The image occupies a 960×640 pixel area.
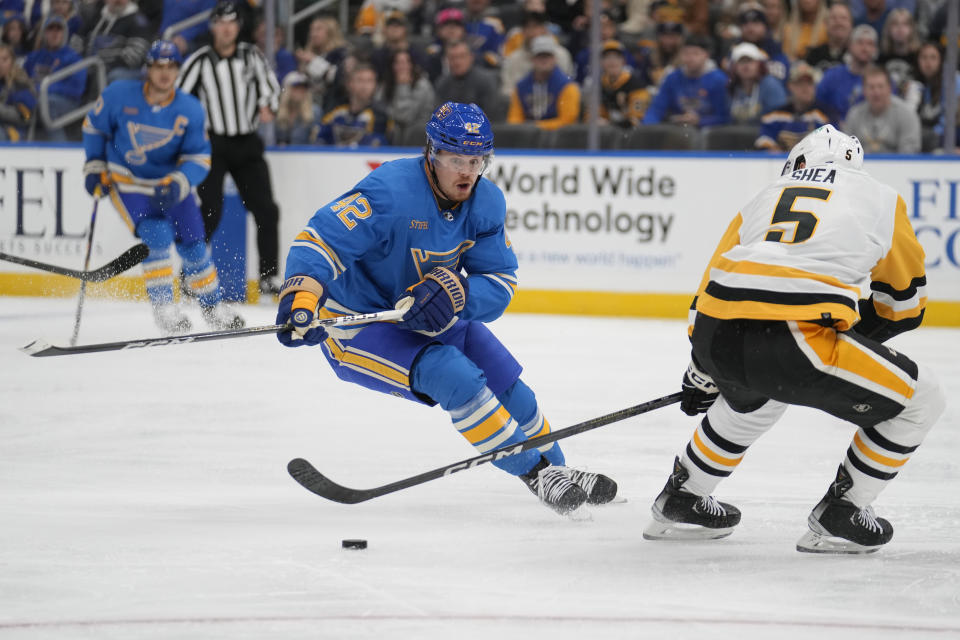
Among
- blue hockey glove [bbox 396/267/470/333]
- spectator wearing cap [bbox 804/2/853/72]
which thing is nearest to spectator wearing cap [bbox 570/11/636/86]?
spectator wearing cap [bbox 804/2/853/72]

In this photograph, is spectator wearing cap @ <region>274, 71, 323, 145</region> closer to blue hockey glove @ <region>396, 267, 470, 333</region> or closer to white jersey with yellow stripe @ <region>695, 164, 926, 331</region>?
blue hockey glove @ <region>396, 267, 470, 333</region>

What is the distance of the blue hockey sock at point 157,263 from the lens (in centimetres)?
634

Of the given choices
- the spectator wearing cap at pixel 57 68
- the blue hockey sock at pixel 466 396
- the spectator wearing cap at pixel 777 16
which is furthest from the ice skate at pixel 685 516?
the spectator wearing cap at pixel 57 68

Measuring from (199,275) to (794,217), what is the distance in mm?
4365

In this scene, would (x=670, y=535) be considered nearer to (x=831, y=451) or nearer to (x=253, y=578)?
(x=253, y=578)

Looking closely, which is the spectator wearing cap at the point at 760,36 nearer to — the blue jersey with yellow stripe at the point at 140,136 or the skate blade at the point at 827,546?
the blue jersey with yellow stripe at the point at 140,136

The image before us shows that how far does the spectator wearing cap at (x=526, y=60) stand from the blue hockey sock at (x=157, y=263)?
7.16 ft

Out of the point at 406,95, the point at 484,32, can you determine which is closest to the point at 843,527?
the point at 406,95

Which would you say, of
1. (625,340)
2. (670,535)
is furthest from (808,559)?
(625,340)

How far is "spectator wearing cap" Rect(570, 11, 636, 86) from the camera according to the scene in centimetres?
720

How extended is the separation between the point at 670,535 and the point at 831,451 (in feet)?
3.96

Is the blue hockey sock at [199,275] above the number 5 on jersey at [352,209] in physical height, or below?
below

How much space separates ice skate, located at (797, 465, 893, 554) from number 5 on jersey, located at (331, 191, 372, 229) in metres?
1.20

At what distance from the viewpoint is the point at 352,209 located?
3053mm
